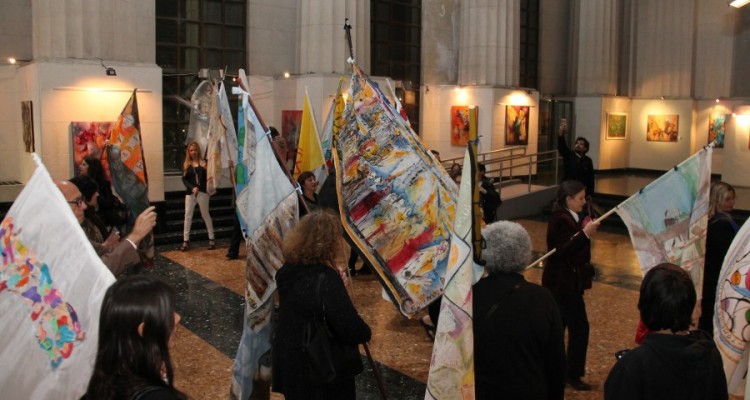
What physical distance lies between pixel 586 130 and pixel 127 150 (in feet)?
50.9

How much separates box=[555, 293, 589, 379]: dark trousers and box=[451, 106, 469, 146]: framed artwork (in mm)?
12435

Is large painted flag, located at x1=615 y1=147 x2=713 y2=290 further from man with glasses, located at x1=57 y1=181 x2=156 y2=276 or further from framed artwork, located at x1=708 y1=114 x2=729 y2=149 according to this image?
framed artwork, located at x1=708 y1=114 x2=729 y2=149

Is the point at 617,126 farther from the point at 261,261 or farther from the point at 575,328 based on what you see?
the point at 261,261

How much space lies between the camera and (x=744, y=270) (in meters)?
3.74

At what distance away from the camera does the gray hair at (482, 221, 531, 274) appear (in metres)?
3.18

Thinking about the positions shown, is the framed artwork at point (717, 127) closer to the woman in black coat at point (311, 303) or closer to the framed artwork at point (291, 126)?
the framed artwork at point (291, 126)

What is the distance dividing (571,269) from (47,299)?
384 centimetres

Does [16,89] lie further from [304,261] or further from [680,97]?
[680,97]

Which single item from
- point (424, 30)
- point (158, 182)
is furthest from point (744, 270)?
point (424, 30)

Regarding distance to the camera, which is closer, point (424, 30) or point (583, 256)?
point (583, 256)

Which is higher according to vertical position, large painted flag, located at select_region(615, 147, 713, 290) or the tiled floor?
large painted flag, located at select_region(615, 147, 713, 290)

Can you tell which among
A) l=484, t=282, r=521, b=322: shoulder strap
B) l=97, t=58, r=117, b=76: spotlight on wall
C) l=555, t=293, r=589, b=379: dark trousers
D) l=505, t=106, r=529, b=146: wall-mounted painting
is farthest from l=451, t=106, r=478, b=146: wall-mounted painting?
l=484, t=282, r=521, b=322: shoulder strap

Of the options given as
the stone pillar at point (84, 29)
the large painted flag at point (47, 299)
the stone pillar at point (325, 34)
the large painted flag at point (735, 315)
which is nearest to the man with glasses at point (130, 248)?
the large painted flag at point (47, 299)

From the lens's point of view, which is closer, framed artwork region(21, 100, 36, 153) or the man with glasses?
the man with glasses
